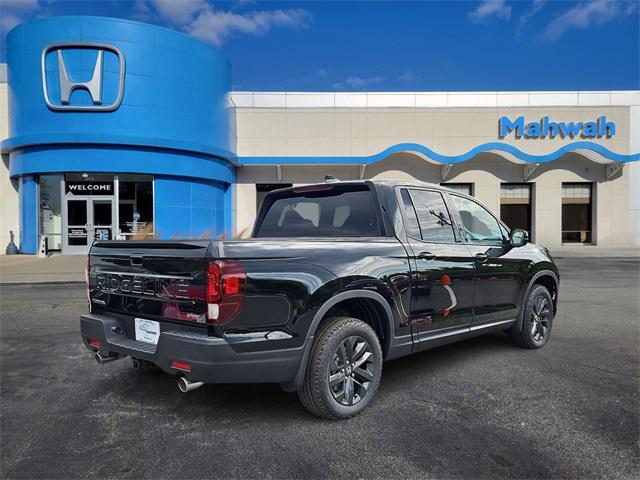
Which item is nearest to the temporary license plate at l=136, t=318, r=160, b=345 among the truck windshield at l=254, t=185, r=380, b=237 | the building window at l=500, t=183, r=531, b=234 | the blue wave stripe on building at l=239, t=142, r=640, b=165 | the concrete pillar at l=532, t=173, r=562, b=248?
the truck windshield at l=254, t=185, r=380, b=237

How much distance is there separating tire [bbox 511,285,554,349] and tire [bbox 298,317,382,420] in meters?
2.41

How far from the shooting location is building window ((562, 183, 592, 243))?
2391 cm

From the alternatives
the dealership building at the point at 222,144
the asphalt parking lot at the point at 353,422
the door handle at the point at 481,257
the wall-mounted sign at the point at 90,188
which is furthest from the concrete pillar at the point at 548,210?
the door handle at the point at 481,257

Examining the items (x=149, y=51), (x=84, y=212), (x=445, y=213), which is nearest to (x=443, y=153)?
(x=149, y=51)

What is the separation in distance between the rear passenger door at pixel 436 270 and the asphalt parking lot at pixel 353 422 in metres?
0.52

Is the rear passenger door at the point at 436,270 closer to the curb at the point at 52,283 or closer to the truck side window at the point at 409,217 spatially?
the truck side window at the point at 409,217

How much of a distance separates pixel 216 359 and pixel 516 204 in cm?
2398

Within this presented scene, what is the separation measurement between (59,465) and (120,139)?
17.2 meters

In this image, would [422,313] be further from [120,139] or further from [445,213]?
[120,139]

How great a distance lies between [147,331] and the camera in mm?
3270

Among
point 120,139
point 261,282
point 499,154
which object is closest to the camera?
point 261,282

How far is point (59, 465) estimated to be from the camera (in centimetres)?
271

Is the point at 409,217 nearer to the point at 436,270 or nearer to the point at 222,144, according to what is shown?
the point at 436,270

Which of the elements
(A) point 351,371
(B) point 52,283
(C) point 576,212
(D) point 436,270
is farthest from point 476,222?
(C) point 576,212
